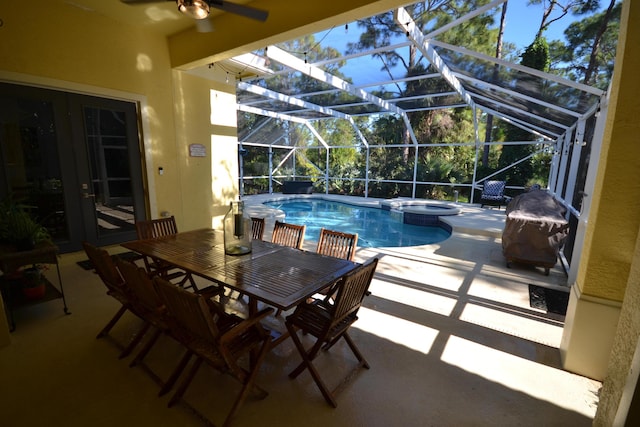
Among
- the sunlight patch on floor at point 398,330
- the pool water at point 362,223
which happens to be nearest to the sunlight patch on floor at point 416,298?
the sunlight patch on floor at point 398,330

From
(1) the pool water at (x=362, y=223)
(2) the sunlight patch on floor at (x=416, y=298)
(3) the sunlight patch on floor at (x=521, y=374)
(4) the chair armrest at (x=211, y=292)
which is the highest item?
(4) the chair armrest at (x=211, y=292)

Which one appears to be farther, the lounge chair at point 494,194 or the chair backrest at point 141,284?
the lounge chair at point 494,194

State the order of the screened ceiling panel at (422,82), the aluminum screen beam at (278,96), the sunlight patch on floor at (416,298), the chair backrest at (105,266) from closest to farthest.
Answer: the chair backrest at (105,266), the sunlight patch on floor at (416,298), the screened ceiling panel at (422,82), the aluminum screen beam at (278,96)

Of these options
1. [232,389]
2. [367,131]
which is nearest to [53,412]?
[232,389]

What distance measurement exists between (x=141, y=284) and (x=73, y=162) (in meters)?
3.30

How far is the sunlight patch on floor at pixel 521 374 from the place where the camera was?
1813mm

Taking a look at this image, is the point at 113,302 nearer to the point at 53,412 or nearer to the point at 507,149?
the point at 53,412

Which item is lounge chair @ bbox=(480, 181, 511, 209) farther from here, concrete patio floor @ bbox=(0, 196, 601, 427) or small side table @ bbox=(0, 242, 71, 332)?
small side table @ bbox=(0, 242, 71, 332)

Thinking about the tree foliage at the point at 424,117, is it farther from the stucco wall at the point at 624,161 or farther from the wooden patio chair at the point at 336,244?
the wooden patio chair at the point at 336,244

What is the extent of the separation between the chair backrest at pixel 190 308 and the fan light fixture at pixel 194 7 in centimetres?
207

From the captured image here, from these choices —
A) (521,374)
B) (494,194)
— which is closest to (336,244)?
(521,374)

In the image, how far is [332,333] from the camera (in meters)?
1.79

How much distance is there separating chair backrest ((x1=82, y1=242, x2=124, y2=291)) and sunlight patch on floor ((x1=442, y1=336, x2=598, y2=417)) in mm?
2534

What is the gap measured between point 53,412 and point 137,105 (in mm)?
4152
